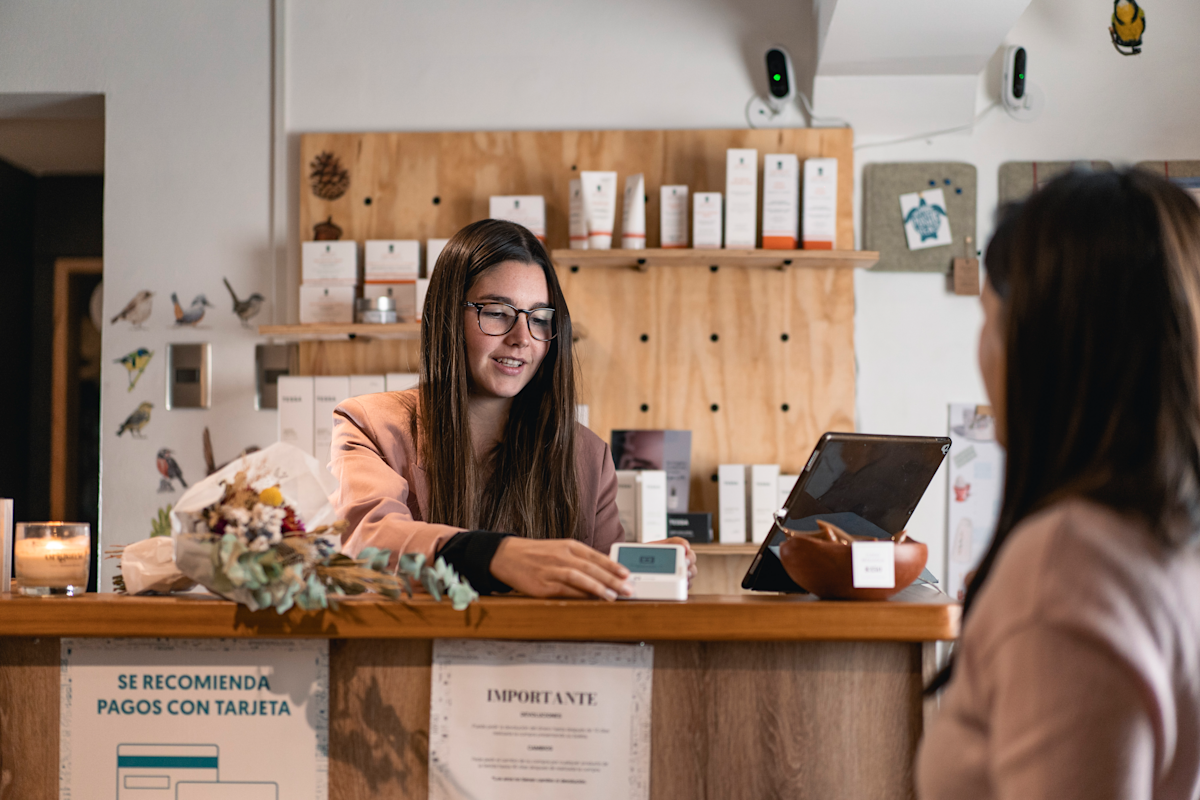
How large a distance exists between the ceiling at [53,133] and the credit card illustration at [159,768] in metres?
2.79

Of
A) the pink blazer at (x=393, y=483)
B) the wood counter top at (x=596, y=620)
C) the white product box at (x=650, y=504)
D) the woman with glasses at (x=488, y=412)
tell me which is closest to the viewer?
the wood counter top at (x=596, y=620)

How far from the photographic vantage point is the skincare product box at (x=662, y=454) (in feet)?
9.68

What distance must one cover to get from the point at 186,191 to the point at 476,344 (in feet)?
6.72

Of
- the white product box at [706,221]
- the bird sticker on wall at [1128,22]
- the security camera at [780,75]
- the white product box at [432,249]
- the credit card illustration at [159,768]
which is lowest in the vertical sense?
the credit card illustration at [159,768]

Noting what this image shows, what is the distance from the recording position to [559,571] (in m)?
1.15

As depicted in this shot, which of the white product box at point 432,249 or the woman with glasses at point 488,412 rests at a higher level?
the white product box at point 432,249

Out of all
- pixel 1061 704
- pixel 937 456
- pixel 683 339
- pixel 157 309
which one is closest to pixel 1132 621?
pixel 1061 704

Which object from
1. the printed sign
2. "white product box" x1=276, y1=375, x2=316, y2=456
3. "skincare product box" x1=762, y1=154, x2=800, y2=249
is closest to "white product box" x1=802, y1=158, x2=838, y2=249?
"skincare product box" x1=762, y1=154, x2=800, y2=249

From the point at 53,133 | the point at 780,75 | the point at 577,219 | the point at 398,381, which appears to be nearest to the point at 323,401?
the point at 398,381

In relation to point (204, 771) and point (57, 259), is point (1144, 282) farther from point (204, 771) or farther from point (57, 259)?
point (57, 259)

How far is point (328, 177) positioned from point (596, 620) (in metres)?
2.39

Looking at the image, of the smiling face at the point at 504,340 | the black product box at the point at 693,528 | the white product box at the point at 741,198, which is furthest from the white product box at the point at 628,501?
the smiling face at the point at 504,340

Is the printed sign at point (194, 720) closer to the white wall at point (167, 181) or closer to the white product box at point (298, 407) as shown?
the white product box at point (298, 407)

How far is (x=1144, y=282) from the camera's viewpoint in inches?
26.6
